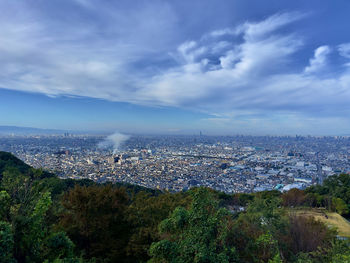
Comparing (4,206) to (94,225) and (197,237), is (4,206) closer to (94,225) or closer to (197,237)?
(94,225)

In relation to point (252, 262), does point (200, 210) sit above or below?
above

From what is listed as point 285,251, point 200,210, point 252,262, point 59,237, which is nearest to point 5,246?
point 59,237

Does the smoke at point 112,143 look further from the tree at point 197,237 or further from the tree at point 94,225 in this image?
the tree at point 197,237

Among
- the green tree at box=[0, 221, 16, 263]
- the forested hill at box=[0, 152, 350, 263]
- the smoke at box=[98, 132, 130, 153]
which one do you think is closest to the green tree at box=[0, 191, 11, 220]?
the forested hill at box=[0, 152, 350, 263]

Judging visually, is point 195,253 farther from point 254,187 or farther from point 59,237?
point 254,187

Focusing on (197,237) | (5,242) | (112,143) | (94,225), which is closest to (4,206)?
(5,242)

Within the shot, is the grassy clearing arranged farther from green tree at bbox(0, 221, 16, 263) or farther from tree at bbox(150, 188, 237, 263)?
green tree at bbox(0, 221, 16, 263)
